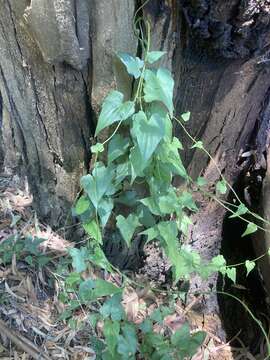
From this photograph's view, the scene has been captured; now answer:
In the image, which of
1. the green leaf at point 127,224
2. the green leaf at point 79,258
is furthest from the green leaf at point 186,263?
the green leaf at point 79,258

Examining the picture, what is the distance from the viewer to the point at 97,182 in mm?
1281

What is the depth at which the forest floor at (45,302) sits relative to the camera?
1398 millimetres

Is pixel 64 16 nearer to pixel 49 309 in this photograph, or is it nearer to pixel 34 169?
pixel 34 169

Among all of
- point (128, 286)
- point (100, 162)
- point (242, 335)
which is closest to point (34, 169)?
point (100, 162)

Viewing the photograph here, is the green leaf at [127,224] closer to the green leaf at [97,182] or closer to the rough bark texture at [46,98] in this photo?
the green leaf at [97,182]

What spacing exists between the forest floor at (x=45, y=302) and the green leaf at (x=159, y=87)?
0.63m

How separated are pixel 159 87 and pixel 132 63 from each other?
8cm

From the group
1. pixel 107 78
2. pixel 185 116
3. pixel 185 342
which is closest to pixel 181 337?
pixel 185 342

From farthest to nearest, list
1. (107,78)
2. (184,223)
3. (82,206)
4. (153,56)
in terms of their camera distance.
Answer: (184,223)
(82,206)
(107,78)
(153,56)

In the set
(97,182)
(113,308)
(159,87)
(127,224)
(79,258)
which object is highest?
(159,87)

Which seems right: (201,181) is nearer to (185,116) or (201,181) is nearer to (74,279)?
(185,116)

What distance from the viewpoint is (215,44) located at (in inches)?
42.6

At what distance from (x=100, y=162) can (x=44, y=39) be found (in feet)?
1.13

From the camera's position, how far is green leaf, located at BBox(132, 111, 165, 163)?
1120 mm
